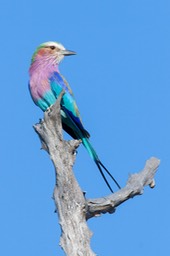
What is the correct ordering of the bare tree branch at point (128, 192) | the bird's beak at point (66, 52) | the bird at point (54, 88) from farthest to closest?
1. the bird's beak at point (66, 52)
2. the bird at point (54, 88)
3. the bare tree branch at point (128, 192)

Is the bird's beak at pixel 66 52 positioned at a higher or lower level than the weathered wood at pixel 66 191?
higher

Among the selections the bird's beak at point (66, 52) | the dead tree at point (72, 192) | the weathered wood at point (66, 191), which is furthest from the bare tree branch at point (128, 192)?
the bird's beak at point (66, 52)

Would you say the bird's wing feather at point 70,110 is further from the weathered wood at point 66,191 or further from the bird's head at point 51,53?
the weathered wood at point 66,191

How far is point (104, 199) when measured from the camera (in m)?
5.83

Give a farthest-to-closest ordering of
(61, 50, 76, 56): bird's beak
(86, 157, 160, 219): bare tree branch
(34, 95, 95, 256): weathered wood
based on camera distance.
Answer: (61, 50, 76, 56): bird's beak → (86, 157, 160, 219): bare tree branch → (34, 95, 95, 256): weathered wood

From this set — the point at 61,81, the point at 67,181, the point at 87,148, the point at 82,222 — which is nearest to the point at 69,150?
the point at 67,181

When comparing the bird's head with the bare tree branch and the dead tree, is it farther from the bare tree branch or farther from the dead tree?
the bare tree branch

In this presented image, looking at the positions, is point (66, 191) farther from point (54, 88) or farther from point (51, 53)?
point (51, 53)

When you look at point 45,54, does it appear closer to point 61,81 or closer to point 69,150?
point 61,81

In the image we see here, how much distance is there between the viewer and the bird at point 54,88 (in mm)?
7609

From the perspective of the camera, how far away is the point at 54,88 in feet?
25.6

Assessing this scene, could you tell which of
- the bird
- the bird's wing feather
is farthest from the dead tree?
the bird's wing feather

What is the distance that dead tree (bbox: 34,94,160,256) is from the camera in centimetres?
552

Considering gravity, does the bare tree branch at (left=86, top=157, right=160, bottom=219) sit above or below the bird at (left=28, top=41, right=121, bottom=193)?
below
